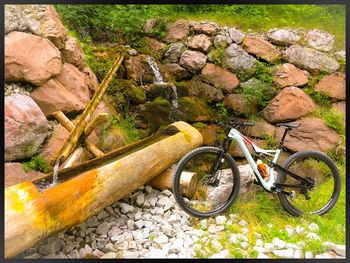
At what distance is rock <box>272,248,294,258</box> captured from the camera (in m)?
3.70

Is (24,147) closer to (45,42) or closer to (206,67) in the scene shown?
(45,42)

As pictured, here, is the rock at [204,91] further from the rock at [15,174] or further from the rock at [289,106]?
the rock at [15,174]

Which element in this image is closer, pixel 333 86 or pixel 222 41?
pixel 333 86

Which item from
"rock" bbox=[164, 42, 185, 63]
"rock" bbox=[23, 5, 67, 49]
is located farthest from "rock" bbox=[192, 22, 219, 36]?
"rock" bbox=[23, 5, 67, 49]

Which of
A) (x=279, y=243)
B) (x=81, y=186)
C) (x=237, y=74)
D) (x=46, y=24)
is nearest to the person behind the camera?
(x=81, y=186)

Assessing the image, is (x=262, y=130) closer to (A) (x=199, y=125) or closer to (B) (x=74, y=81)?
(A) (x=199, y=125)

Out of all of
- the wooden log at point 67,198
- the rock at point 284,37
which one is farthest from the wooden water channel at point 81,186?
the rock at point 284,37

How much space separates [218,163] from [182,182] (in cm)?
63

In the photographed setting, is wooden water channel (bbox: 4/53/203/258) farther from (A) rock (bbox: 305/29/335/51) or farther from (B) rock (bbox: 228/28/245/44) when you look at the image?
(A) rock (bbox: 305/29/335/51)

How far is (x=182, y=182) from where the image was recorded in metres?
4.61

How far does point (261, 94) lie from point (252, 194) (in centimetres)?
226

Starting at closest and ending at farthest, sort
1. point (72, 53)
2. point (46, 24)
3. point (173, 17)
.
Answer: point (46, 24) → point (72, 53) → point (173, 17)

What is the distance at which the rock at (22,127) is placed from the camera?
14.0 ft

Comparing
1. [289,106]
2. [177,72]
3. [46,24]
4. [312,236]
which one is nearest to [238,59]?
[177,72]
